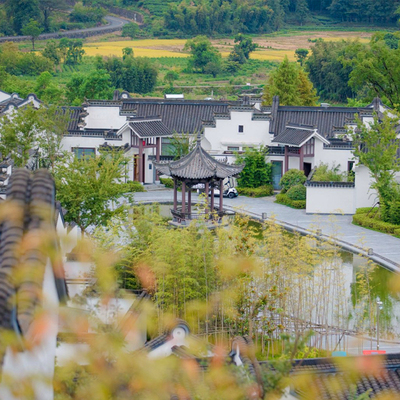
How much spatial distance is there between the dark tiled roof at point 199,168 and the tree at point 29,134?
4.16 metres

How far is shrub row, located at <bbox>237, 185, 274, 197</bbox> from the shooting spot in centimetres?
2486

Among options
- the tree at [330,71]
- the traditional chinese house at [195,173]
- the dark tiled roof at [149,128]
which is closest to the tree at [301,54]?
the tree at [330,71]

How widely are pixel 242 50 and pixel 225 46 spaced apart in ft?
17.5

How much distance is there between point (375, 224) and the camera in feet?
65.4

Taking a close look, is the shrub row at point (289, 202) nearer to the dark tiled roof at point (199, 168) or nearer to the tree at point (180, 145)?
the tree at point (180, 145)

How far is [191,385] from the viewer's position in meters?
5.04

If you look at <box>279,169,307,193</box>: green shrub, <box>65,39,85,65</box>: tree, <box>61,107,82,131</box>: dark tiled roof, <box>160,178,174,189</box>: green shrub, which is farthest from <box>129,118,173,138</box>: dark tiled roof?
<box>65,39,85,65</box>: tree

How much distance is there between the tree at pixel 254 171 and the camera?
25.3 m

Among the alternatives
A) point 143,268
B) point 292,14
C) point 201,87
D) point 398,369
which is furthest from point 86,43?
point 398,369

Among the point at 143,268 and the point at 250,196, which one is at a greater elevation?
the point at 143,268

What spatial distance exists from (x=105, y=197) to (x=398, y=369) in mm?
A: 9693

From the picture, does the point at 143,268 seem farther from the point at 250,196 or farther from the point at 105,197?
the point at 250,196

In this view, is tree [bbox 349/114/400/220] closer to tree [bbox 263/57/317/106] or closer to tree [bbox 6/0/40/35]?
tree [bbox 263/57/317/106]

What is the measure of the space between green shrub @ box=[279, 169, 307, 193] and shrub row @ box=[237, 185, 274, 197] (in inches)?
36.4
